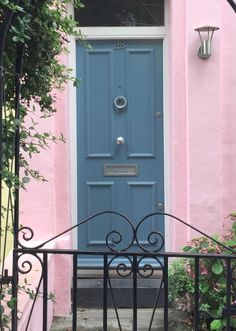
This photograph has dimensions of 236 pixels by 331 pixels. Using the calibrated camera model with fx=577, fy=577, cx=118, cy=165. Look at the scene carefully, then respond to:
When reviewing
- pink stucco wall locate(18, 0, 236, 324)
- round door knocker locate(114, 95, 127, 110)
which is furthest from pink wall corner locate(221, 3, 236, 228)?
round door knocker locate(114, 95, 127, 110)

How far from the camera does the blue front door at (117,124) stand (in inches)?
220

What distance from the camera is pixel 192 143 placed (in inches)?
207

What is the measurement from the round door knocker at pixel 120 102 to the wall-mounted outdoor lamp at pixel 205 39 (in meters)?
0.86

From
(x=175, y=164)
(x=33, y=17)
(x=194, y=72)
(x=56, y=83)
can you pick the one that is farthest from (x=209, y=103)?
(x=33, y=17)

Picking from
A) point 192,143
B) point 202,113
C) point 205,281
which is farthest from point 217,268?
point 202,113

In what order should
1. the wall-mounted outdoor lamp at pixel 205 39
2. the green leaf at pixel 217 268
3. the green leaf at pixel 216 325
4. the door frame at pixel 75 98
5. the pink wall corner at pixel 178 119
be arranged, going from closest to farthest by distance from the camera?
the green leaf at pixel 216 325 < the green leaf at pixel 217 268 < the wall-mounted outdoor lamp at pixel 205 39 < the pink wall corner at pixel 178 119 < the door frame at pixel 75 98

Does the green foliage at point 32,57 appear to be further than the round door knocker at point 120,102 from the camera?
No

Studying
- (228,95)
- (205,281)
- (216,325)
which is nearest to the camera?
(216,325)

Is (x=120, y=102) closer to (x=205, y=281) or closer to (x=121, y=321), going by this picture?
(x=205, y=281)

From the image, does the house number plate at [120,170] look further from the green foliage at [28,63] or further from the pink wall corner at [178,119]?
the green foliage at [28,63]

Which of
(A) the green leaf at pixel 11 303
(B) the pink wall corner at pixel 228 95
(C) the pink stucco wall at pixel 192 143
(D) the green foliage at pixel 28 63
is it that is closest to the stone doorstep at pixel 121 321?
(C) the pink stucco wall at pixel 192 143

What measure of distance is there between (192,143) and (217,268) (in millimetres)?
1229

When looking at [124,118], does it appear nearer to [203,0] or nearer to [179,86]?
[179,86]

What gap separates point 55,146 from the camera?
17.5 ft
